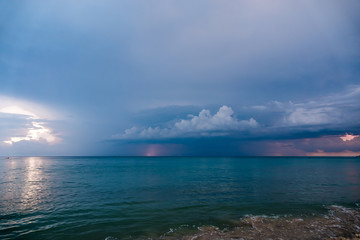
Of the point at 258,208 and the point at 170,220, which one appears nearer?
the point at 170,220

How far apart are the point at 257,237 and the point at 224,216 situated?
6071 mm

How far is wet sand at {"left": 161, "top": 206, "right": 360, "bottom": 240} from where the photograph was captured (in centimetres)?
1598

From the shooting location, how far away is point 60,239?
645 inches

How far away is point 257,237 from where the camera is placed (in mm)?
15773

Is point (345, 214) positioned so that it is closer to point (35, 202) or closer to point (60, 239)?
point (60, 239)

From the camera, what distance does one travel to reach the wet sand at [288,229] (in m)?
16.0

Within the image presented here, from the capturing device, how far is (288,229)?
1748 centimetres

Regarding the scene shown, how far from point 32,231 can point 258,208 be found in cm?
2448

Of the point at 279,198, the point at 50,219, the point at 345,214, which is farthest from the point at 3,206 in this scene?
the point at 345,214

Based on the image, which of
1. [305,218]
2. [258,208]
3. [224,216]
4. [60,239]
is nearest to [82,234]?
[60,239]

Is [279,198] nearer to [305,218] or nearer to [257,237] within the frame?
[305,218]

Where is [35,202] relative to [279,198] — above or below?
above

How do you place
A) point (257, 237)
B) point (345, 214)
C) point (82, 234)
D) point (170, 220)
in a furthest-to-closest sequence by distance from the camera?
point (345, 214) → point (170, 220) → point (82, 234) → point (257, 237)

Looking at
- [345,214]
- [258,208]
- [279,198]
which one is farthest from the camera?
[279,198]
